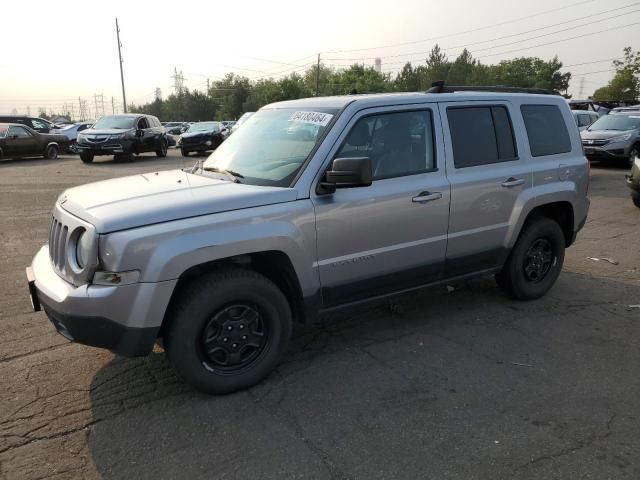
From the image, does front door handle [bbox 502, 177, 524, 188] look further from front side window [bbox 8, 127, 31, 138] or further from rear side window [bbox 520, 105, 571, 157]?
front side window [bbox 8, 127, 31, 138]

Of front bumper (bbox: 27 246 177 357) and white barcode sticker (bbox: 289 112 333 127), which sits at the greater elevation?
white barcode sticker (bbox: 289 112 333 127)

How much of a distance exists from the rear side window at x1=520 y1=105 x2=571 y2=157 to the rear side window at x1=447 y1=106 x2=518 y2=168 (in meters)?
0.27

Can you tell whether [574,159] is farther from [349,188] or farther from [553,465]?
[553,465]

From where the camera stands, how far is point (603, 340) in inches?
169

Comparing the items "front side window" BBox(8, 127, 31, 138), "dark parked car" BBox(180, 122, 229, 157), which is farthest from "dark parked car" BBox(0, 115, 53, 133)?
"dark parked car" BBox(180, 122, 229, 157)

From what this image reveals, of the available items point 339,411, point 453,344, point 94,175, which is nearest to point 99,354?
Answer: point 339,411

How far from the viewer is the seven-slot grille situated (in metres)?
Result: 3.27

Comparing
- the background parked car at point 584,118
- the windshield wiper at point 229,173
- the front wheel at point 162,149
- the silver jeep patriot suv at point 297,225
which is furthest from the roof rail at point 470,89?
the front wheel at point 162,149

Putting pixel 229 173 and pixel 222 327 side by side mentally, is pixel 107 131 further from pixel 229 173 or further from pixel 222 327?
pixel 222 327

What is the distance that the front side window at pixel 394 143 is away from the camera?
386cm

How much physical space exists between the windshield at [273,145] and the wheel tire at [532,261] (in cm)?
229

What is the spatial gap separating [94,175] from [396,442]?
49.6ft

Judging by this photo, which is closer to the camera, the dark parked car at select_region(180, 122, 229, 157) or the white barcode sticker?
the white barcode sticker

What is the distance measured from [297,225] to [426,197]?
3.77ft
